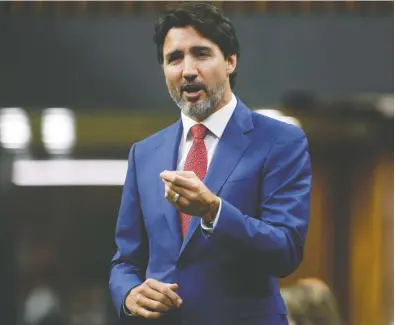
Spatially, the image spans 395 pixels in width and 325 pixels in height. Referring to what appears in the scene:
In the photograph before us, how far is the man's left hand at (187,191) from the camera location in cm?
181

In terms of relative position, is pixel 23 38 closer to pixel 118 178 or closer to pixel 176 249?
pixel 118 178

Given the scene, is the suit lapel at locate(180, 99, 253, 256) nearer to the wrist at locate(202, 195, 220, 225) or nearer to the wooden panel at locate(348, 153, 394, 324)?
the wrist at locate(202, 195, 220, 225)

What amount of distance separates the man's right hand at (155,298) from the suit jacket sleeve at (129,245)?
130 millimetres

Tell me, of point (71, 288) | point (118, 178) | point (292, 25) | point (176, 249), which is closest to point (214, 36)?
point (176, 249)

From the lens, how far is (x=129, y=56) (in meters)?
4.45

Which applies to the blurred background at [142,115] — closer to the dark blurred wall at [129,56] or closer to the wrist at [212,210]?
the dark blurred wall at [129,56]

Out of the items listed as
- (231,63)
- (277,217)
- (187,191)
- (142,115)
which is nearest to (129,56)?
(142,115)

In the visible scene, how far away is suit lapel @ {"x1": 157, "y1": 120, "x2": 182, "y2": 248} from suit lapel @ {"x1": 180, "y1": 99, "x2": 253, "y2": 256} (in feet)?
0.15

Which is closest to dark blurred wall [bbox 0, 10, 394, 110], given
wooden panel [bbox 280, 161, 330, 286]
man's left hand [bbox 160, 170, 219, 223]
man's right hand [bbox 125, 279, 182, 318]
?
wooden panel [bbox 280, 161, 330, 286]

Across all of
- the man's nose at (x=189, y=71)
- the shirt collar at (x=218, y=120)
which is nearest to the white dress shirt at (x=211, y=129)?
the shirt collar at (x=218, y=120)

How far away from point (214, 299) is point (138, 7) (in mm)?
2613

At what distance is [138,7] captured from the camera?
4.36 m

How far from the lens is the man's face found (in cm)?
210

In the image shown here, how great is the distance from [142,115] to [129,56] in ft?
1.09
